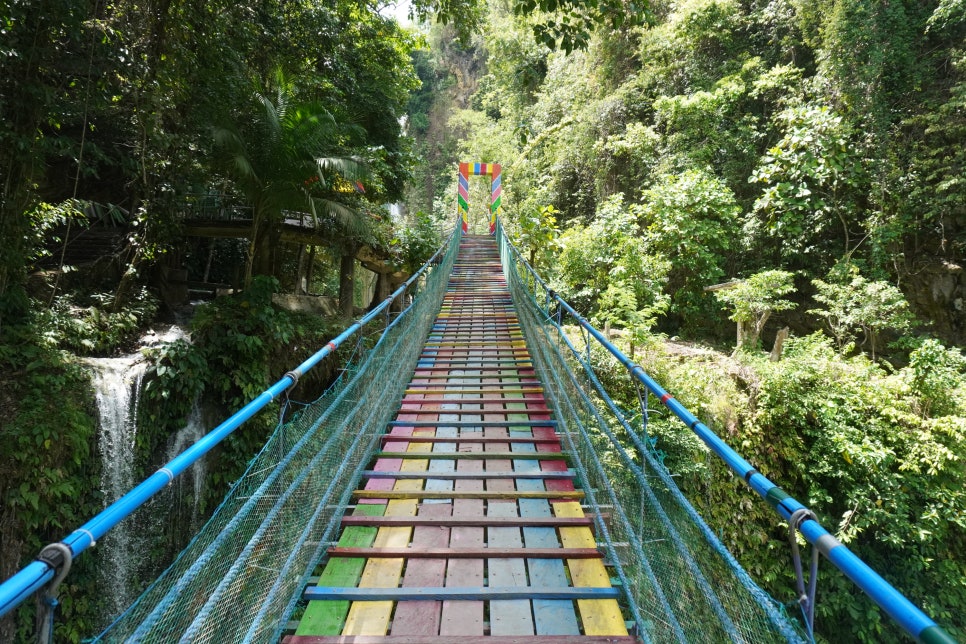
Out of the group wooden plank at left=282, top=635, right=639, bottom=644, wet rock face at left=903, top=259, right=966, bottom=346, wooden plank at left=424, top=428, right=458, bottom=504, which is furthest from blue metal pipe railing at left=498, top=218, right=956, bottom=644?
wet rock face at left=903, top=259, right=966, bottom=346

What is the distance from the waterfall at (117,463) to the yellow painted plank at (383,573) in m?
3.60

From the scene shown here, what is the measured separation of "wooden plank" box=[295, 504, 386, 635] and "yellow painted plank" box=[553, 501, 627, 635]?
0.87 metres

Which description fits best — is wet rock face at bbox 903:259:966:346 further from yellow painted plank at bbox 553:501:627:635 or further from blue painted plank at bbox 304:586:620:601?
blue painted plank at bbox 304:586:620:601

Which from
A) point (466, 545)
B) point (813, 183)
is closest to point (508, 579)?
point (466, 545)

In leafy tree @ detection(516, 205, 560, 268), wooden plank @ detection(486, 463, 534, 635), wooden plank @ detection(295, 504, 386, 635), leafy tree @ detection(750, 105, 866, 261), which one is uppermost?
leafy tree @ detection(750, 105, 866, 261)

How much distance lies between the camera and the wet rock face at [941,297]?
7.56 metres

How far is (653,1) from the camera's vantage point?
10.4 meters

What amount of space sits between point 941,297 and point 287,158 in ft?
31.6

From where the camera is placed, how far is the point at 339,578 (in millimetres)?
2012

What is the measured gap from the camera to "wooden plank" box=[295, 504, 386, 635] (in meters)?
1.75

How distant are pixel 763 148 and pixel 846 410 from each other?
5.62 metres

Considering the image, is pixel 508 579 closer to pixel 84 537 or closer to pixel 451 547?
pixel 451 547

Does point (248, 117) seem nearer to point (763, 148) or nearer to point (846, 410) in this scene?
point (846, 410)

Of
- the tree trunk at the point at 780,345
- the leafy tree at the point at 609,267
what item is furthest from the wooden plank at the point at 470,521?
the tree trunk at the point at 780,345
